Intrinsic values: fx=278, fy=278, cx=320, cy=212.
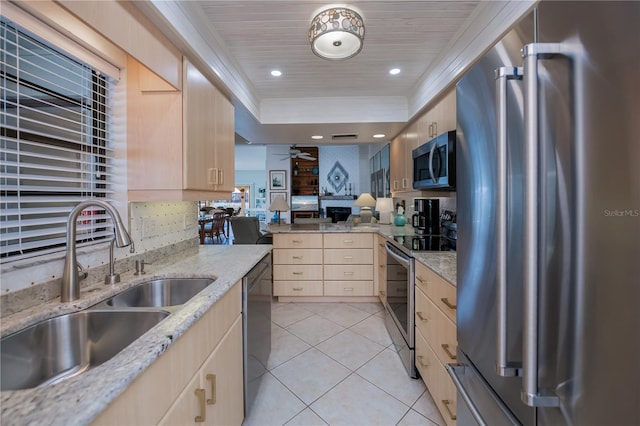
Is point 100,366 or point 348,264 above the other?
point 100,366

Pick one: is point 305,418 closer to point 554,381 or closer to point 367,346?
point 367,346

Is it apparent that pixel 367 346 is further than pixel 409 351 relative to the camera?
Yes

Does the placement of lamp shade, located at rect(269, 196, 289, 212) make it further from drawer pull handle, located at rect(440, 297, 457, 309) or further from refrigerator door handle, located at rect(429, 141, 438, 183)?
drawer pull handle, located at rect(440, 297, 457, 309)

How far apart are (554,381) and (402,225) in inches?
125

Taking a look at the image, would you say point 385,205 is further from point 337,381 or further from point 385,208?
point 337,381

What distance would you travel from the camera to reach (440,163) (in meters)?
2.03

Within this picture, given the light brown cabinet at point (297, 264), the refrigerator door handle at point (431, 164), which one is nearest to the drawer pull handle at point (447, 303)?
the refrigerator door handle at point (431, 164)

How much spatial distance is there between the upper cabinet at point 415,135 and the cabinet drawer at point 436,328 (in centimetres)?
133

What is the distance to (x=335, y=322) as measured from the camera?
290 cm

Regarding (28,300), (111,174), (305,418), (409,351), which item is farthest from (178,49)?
(409,351)

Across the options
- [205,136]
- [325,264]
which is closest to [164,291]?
[205,136]

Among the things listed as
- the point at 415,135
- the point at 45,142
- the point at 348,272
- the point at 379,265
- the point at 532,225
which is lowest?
the point at 348,272

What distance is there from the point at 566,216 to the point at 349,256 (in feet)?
9.38

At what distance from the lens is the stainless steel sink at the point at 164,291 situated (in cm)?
137
